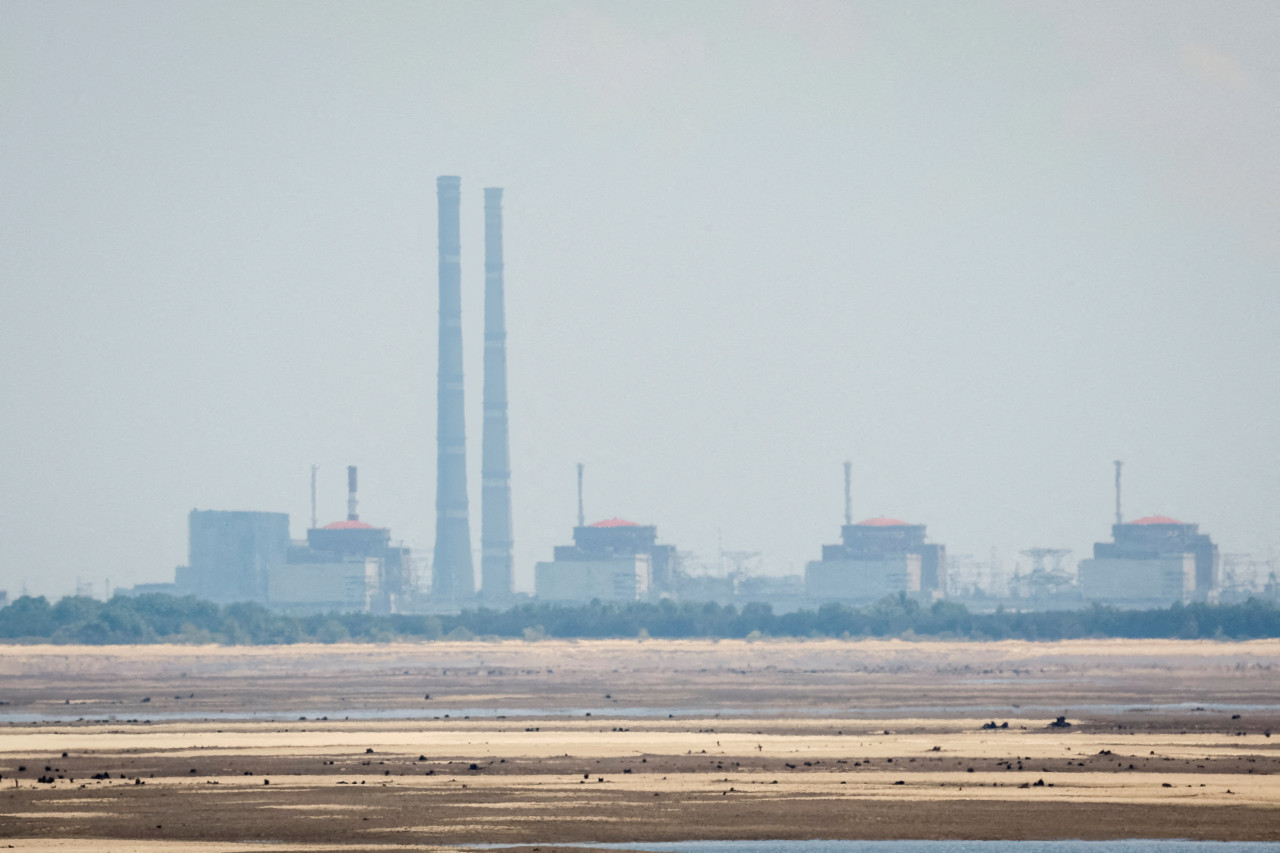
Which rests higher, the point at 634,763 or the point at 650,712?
the point at 634,763

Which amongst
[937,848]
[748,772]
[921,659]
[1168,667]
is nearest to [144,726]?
[748,772]

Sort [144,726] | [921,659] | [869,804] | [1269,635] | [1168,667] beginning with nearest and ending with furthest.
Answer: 1. [869,804]
2. [144,726]
3. [1168,667]
4. [921,659]
5. [1269,635]

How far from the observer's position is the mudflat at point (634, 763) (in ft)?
139

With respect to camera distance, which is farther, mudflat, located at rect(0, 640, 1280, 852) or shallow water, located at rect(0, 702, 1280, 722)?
shallow water, located at rect(0, 702, 1280, 722)

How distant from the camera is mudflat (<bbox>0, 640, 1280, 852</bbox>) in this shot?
139ft

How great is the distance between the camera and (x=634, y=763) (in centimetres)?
5597

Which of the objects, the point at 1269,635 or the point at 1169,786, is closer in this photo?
the point at 1169,786

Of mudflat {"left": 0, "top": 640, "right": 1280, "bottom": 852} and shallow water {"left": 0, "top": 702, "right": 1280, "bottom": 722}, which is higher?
mudflat {"left": 0, "top": 640, "right": 1280, "bottom": 852}

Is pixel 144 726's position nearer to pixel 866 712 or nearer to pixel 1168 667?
→ pixel 866 712

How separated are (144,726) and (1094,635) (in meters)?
125

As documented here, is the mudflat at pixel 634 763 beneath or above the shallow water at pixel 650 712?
above

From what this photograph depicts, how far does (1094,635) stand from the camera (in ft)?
609

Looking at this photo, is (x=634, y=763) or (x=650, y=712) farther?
(x=650, y=712)

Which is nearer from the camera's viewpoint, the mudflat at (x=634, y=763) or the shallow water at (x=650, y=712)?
the mudflat at (x=634, y=763)
